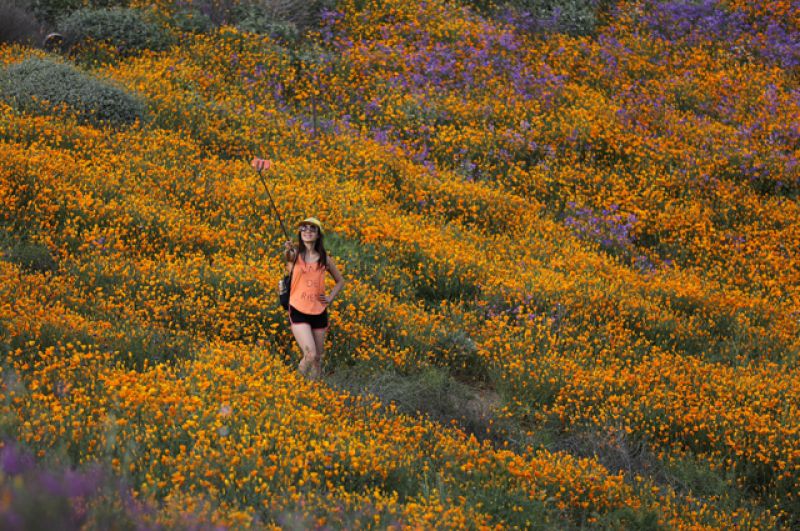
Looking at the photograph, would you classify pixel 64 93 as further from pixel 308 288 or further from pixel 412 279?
pixel 308 288

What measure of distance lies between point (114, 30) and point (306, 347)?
993cm

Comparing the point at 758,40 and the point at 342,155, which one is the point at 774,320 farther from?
the point at 758,40

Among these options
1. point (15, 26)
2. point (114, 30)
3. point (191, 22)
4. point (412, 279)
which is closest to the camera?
point (412, 279)

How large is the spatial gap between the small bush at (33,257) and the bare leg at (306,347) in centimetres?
258

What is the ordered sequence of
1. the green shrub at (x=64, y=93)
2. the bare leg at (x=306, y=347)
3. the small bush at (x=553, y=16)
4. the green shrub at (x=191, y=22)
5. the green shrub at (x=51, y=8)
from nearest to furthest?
1. the bare leg at (x=306, y=347)
2. the green shrub at (x=64, y=93)
3. the green shrub at (x=51, y=8)
4. the green shrub at (x=191, y=22)
5. the small bush at (x=553, y=16)

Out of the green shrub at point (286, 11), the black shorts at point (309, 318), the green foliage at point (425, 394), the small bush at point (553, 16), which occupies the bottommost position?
the green foliage at point (425, 394)

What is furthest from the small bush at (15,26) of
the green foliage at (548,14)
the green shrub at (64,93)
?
the green foliage at (548,14)

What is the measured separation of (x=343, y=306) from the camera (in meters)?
8.48

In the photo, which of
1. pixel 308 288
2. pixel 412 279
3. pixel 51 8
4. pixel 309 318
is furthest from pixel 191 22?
pixel 309 318

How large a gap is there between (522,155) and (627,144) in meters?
1.97

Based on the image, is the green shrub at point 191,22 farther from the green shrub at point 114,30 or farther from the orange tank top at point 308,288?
the orange tank top at point 308,288

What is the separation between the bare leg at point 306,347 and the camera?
6977 mm

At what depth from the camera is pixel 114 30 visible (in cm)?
1462

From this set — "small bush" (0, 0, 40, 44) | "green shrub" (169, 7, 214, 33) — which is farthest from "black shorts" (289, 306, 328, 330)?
"green shrub" (169, 7, 214, 33)
